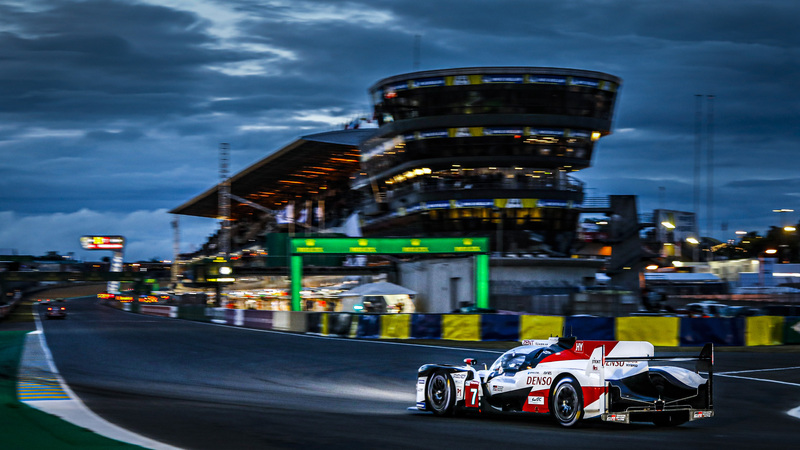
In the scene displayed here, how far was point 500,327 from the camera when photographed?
32.8 m

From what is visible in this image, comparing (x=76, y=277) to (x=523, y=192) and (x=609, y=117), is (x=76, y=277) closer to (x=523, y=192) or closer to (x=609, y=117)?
(x=523, y=192)

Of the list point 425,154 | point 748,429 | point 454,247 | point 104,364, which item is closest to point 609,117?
point 425,154

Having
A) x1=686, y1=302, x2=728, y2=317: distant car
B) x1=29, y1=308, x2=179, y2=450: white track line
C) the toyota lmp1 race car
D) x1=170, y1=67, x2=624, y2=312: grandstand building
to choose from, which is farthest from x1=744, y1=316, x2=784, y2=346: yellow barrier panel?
x1=170, y1=67, x2=624, y2=312: grandstand building

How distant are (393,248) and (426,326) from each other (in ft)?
39.5

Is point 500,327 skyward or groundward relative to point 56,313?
skyward

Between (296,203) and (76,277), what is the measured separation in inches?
1594

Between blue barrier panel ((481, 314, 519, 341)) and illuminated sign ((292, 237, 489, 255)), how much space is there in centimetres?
1364

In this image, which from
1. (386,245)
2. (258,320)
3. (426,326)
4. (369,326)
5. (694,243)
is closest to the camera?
(426,326)

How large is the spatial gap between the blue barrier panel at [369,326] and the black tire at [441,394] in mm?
22204

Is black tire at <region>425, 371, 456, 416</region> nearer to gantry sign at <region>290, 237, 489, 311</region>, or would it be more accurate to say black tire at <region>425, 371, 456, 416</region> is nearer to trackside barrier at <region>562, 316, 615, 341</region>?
trackside barrier at <region>562, 316, 615, 341</region>

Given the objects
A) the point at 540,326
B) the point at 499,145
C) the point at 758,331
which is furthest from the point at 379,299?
the point at 758,331

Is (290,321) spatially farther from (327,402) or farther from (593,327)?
(327,402)

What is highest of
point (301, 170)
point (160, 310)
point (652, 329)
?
point (301, 170)

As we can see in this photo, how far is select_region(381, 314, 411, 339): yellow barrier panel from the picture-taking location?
35.0 metres
